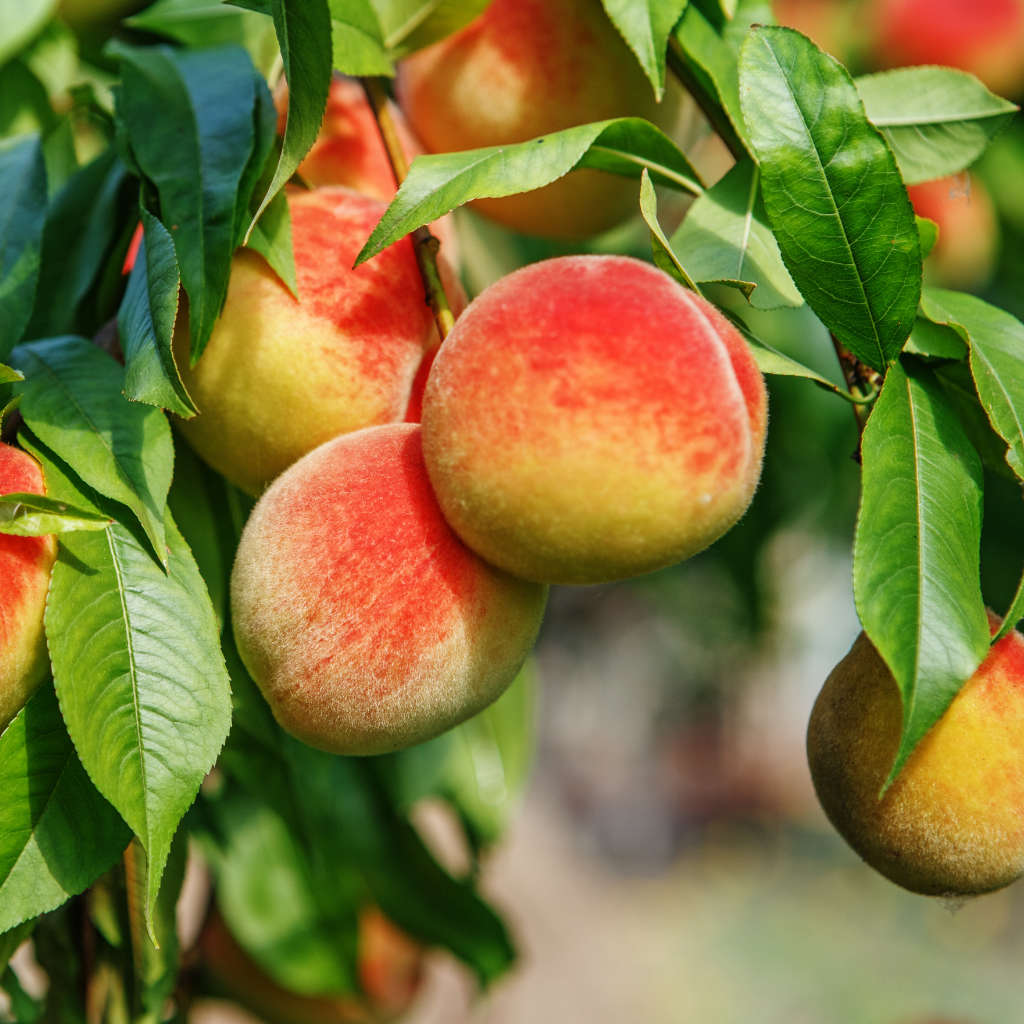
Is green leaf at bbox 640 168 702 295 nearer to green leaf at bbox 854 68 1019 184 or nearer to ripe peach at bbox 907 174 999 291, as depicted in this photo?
green leaf at bbox 854 68 1019 184

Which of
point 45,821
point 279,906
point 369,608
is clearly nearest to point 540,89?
point 369,608

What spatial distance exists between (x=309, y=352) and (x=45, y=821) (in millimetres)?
275

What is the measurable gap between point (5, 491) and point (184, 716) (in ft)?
0.44

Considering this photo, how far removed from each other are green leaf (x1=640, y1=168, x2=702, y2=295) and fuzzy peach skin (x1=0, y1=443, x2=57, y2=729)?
0.32m

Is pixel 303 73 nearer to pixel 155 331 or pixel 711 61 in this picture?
pixel 155 331

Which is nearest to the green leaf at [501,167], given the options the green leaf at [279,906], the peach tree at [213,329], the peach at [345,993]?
the peach tree at [213,329]

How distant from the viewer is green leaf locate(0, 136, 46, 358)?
2.07 ft

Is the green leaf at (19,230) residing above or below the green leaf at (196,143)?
below

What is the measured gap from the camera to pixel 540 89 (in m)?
0.76

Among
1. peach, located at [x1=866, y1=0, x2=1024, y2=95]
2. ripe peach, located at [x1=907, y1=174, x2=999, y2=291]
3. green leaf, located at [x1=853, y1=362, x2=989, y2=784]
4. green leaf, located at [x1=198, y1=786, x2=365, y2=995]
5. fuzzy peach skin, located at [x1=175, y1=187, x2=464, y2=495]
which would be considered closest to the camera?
green leaf, located at [x1=853, y1=362, x2=989, y2=784]

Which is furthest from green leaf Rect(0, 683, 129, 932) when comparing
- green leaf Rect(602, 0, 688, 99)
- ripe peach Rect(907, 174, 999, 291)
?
ripe peach Rect(907, 174, 999, 291)

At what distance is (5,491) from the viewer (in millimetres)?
530

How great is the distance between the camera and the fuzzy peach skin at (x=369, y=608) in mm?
543

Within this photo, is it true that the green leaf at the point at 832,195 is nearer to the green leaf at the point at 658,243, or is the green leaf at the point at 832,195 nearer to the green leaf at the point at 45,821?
the green leaf at the point at 658,243
